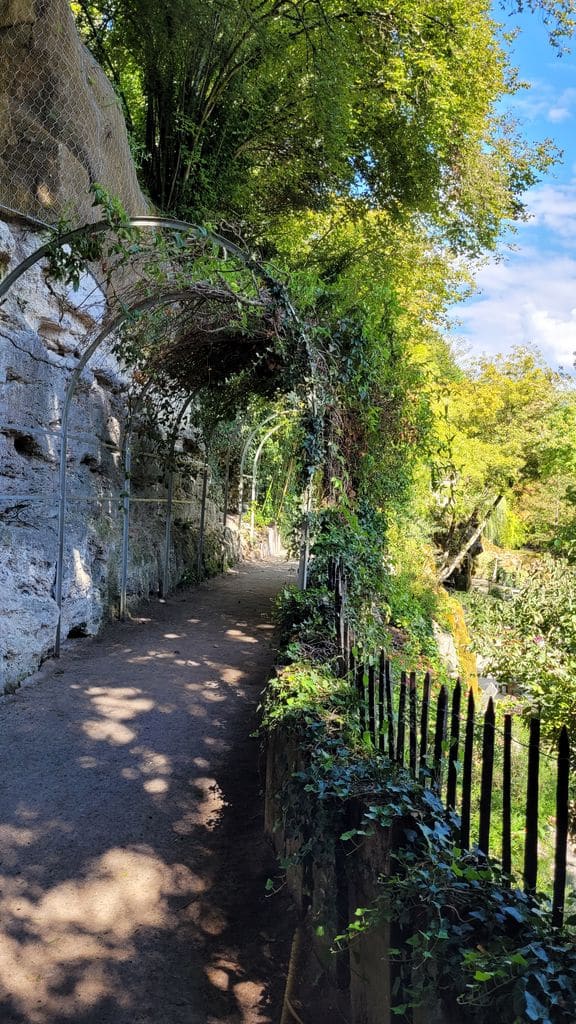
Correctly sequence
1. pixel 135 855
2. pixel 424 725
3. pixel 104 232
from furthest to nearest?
pixel 104 232 → pixel 135 855 → pixel 424 725

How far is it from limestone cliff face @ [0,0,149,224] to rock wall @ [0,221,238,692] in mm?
446

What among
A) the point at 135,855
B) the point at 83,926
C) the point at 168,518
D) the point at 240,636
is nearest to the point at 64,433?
the point at 240,636

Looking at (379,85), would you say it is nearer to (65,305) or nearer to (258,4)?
(258,4)

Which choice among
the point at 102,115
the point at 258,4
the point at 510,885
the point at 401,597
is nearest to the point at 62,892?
the point at 510,885

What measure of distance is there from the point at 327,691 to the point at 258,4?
9576 millimetres

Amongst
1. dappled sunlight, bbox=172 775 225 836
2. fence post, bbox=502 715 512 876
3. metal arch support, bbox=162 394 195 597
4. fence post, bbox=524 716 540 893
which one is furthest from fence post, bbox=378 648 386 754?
metal arch support, bbox=162 394 195 597

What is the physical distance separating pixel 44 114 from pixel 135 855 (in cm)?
605

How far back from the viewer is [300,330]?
5816mm

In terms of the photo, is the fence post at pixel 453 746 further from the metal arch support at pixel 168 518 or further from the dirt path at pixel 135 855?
the metal arch support at pixel 168 518

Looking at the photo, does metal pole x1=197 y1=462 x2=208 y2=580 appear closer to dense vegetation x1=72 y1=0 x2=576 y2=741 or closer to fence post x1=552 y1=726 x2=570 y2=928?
dense vegetation x1=72 y1=0 x2=576 y2=741

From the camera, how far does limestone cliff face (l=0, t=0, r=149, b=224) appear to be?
5840mm

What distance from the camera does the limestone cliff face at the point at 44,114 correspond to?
584 cm

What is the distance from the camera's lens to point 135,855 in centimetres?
362

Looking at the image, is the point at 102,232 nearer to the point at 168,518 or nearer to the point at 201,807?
the point at 201,807
